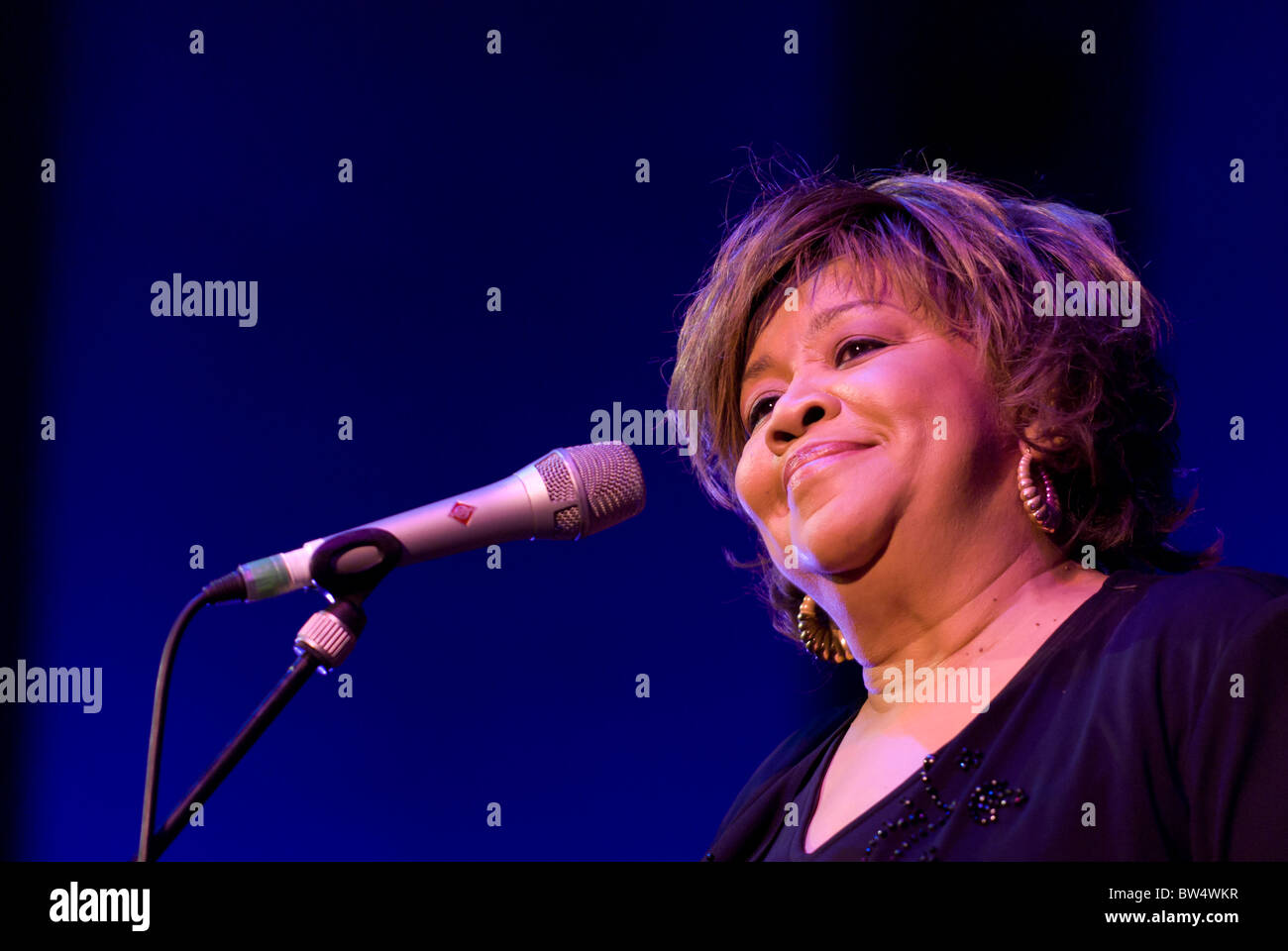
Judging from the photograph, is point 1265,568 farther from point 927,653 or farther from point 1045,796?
point 1045,796

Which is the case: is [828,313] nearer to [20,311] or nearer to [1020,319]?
[1020,319]

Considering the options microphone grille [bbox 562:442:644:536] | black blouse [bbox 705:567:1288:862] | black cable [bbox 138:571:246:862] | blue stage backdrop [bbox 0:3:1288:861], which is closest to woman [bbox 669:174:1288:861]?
black blouse [bbox 705:567:1288:862]

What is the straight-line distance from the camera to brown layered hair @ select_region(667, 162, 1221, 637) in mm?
1631

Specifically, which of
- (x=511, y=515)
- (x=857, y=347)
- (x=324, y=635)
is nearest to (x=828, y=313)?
(x=857, y=347)

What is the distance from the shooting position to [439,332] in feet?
6.97

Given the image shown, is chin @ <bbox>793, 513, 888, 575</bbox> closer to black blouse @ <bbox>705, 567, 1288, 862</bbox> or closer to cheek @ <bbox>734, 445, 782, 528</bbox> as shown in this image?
cheek @ <bbox>734, 445, 782, 528</bbox>

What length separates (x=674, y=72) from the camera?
2.14 m

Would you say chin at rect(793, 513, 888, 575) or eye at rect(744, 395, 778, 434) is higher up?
eye at rect(744, 395, 778, 434)

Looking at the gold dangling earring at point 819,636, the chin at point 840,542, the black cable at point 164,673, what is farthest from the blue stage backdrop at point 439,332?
the black cable at point 164,673

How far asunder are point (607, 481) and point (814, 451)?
36 centimetres

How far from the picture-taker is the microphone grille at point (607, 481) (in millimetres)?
1342

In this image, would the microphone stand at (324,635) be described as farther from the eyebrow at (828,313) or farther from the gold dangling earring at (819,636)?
the gold dangling earring at (819,636)

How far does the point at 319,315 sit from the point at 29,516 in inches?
23.3
